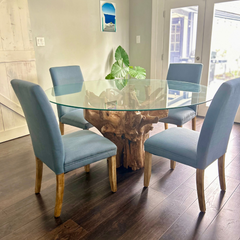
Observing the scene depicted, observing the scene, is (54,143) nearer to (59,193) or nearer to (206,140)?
(59,193)

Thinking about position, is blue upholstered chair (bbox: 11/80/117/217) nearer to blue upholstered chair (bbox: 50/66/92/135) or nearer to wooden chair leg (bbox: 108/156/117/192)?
wooden chair leg (bbox: 108/156/117/192)

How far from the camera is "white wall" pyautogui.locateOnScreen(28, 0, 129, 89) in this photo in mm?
3237

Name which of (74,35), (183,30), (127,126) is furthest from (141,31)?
(127,126)

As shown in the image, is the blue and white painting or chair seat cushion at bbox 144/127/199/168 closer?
chair seat cushion at bbox 144/127/199/168

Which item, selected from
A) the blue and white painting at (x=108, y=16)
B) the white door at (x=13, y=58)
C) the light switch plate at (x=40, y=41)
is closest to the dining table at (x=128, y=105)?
the white door at (x=13, y=58)

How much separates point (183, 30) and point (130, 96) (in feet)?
7.92

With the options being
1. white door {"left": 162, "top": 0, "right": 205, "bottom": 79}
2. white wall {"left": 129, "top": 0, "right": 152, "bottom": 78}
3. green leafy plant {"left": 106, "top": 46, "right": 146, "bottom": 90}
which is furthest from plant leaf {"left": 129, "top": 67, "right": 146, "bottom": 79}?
white door {"left": 162, "top": 0, "right": 205, "bottom": 79}

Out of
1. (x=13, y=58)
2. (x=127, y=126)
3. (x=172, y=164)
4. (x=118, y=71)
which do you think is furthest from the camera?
(x=118, y=71)

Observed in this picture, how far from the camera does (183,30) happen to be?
3.86 metres

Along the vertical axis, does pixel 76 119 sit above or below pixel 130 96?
below

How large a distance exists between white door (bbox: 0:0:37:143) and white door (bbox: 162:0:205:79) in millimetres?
2273

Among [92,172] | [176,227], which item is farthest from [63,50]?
[176,227]

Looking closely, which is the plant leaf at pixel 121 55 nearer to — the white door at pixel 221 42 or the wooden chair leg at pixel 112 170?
the white door at pixel 221 42

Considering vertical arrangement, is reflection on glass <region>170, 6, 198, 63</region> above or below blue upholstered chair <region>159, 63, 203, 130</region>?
above
